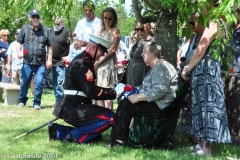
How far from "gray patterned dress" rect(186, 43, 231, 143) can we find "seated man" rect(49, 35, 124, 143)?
3.55 feet

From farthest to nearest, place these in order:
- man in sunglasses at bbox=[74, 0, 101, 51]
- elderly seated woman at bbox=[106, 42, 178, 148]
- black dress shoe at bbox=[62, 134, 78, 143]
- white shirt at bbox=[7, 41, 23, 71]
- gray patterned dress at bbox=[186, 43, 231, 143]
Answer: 1. white shirt at bbox=[7, 41, 23, 71]
2. man in sunglasses at bbox=[74, 0, 101, 51]
3. black dress shoe at bbox=[62, 134, 78, 143]
4. elderly seated woman at bbox=[106, 42, 178, 148]
5. gray patterned dress at bbox=[186, 43, 231, 143]

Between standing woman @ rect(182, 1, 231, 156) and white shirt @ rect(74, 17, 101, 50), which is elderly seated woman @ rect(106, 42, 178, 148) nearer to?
standing woman @ rect(182, 1, 231, 156)

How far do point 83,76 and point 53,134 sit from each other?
88 cm

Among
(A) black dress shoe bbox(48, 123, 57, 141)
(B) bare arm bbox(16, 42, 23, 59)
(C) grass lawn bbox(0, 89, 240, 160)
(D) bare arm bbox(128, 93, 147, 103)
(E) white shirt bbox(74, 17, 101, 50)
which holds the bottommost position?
(C) grass lawn bbox(0, 89, 240, 160)

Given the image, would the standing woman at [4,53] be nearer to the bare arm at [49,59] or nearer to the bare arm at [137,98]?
the bare arm at [49,59]

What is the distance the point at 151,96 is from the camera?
538 cm

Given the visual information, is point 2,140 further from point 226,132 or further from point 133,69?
point 226,132

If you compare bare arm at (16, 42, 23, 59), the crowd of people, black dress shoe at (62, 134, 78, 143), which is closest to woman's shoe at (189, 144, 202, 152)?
the crowd of people

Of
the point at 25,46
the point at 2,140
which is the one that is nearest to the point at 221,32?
the point at 2,140

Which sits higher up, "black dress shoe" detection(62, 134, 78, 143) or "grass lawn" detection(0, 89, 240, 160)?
"black dress shoe" detection(62, 134, 78, 143)

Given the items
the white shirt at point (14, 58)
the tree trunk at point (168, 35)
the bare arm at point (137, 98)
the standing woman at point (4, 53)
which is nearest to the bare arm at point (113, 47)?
the tree trunk at point (168, 35)

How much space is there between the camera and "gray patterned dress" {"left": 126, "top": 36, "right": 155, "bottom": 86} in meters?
6.51

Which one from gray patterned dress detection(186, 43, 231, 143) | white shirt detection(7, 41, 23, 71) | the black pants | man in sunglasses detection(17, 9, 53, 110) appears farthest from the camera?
white shirt detection(7, 41, 23, 71)

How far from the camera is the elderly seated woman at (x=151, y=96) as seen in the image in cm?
539
